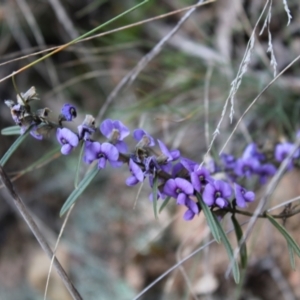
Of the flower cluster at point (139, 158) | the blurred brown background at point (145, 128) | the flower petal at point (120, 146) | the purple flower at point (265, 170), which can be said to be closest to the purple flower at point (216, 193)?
the flower cluster at point (139, 158)

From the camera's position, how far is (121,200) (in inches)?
60.0

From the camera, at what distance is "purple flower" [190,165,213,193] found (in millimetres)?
691

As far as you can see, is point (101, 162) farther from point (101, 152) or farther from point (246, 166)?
point (246, 166)

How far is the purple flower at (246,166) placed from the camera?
0.89 metres

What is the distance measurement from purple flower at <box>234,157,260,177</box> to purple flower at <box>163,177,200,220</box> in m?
0.21

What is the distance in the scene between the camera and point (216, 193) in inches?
27.5

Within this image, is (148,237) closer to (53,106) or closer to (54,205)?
(54,205)

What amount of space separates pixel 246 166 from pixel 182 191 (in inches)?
9.3

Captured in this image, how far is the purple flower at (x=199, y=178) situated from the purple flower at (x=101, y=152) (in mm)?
106

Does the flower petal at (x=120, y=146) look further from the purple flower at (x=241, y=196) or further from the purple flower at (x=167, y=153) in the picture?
the purple flower at (x=241, y=196)

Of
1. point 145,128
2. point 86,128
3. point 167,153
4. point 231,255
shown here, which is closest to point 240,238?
Answer: point 231,255

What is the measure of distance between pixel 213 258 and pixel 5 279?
662 millimetres

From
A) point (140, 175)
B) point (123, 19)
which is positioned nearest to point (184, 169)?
point (140, 175)

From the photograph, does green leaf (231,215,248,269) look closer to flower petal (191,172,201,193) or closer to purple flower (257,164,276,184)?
flower petal (191,172,201,193)
